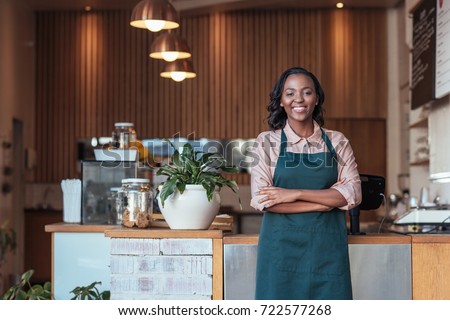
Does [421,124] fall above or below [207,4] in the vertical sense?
below

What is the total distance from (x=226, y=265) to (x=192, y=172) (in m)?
0.43

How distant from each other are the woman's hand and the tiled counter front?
46cm

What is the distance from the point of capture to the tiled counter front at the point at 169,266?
11.0 ft

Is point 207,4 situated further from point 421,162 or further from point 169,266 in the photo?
point 169,266

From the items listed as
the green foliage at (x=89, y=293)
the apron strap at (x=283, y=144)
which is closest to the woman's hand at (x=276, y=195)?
the apron strap at (x=283, y=144)

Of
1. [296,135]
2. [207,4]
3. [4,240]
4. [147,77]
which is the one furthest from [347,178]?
[147,77]

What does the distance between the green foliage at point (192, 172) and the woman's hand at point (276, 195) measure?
1.48ft

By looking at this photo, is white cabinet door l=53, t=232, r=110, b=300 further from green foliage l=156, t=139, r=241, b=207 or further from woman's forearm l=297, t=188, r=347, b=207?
woman's forearm l=297, t=188, r=347, b=207

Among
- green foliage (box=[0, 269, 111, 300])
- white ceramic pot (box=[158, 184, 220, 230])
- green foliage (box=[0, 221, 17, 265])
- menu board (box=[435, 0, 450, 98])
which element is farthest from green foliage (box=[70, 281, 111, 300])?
green foliage (box=[0, 221, 17, 265])

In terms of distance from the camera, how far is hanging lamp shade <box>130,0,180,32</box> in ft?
17.0

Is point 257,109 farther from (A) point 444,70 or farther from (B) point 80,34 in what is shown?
(A) point 444,70

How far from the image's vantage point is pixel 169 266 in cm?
336

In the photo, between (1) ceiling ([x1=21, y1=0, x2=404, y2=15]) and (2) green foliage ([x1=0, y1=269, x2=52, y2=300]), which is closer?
(2) green foliage ([x1=0, y1=269, x2=52, y2=300])

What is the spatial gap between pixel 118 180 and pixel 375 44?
20.1ft
